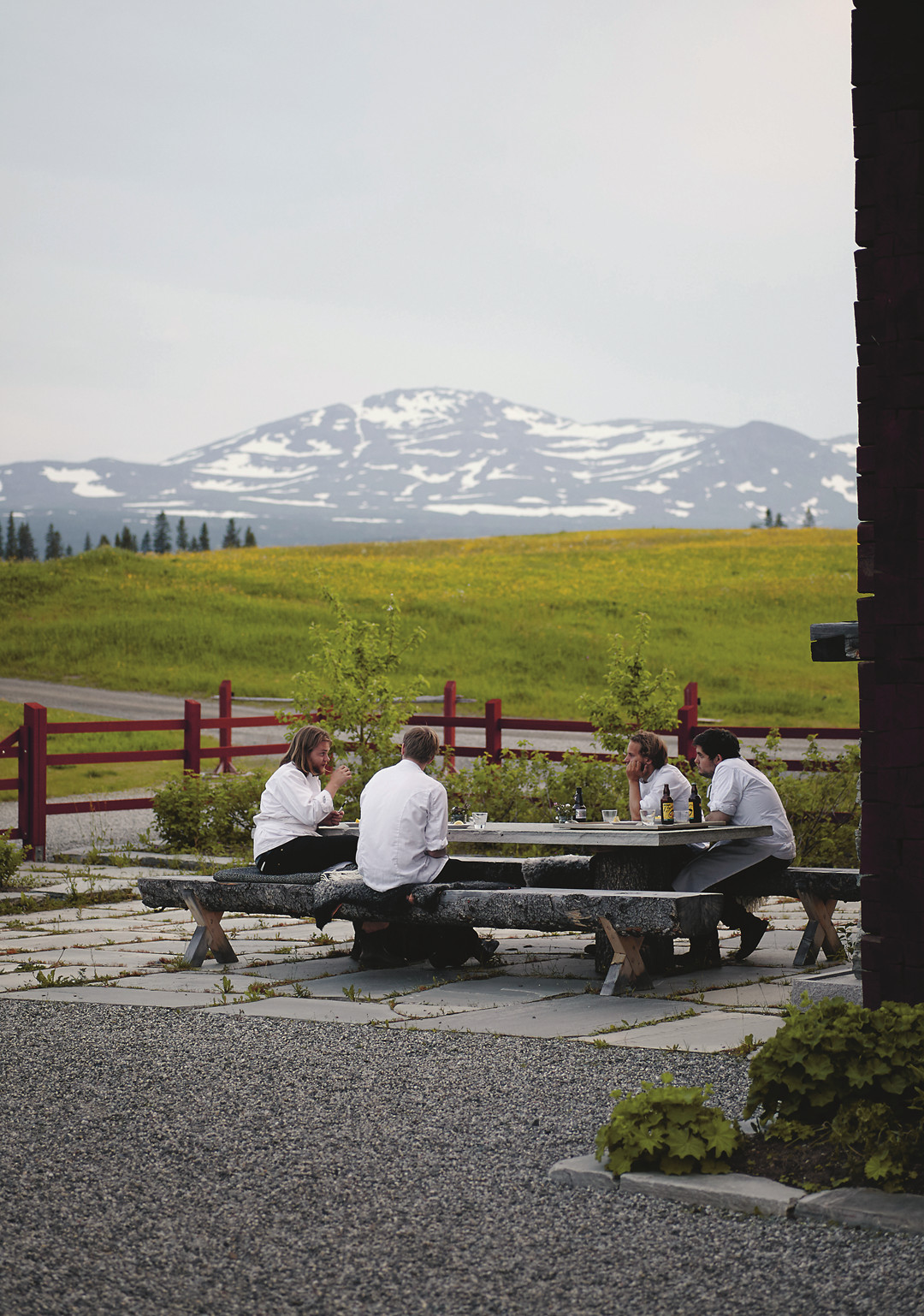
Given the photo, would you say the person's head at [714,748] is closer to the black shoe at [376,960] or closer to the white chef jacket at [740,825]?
the white chef jacket at [740,825]

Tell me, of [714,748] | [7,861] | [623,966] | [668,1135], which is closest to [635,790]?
[714,748]

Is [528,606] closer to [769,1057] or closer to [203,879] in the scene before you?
[203,879]

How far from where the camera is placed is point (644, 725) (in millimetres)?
13117

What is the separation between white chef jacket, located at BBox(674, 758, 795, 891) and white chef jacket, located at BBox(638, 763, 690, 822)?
0.79 feet

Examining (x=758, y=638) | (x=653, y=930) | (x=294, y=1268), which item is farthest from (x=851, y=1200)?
(x=758, y=638)

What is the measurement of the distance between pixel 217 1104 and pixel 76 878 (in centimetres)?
692

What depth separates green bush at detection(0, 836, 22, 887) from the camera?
34.7 feet

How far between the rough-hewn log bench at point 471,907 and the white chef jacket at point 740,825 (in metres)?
Result: 0.53

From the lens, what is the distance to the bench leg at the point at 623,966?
22.1 ft

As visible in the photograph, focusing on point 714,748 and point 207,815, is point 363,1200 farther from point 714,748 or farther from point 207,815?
point 207,815

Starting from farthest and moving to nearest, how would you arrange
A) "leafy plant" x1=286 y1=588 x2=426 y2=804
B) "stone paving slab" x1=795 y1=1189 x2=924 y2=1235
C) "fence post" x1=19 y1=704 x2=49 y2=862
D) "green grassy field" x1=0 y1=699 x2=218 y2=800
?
"green grassy field" x1=0 y1=699 x2=218 y2=800, "leafy plant" x1=286 y1=588 x2=426 y2=804, "fence post" x1=19 y1=704 x2=49 y2=862, "stone paving slab" x1=795 y1=1189 x2=924 y2=1235

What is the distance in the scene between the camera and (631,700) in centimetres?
1320

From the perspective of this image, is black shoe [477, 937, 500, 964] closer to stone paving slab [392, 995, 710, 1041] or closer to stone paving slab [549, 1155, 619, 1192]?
stone paving slab [392, 995, 710, 1041]

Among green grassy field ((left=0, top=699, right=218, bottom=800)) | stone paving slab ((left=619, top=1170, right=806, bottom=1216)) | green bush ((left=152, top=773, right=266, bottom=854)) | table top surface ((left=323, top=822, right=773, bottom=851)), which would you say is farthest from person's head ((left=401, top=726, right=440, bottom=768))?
green grassy field ((left=0, top=699, right=218, bottom=800))
